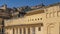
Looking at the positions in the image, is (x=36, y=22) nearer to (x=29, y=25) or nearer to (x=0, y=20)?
(x=29, y=25)

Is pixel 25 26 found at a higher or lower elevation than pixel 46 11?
lower

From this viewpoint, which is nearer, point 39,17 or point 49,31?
point 49,31

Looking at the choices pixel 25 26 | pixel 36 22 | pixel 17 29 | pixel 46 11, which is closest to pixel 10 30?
pixel 17 29

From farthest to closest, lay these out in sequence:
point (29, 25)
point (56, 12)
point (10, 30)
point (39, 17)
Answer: point (10, 30) → point (29, 25) → point (39, 17) → point (56, 12)

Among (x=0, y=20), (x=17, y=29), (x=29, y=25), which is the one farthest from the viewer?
(x=0, y=20)

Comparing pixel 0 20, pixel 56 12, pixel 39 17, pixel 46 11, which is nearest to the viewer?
pixel 56 12

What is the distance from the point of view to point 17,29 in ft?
86.2

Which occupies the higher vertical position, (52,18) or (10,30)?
(52,18)

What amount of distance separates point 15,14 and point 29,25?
1181cm

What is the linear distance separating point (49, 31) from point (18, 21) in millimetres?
7548

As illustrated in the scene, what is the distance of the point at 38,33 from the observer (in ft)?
70.5

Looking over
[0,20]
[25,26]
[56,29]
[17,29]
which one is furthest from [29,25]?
[0,20]

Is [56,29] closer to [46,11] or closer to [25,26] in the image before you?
[46,11]

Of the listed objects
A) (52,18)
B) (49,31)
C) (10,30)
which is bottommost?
(10,30)
